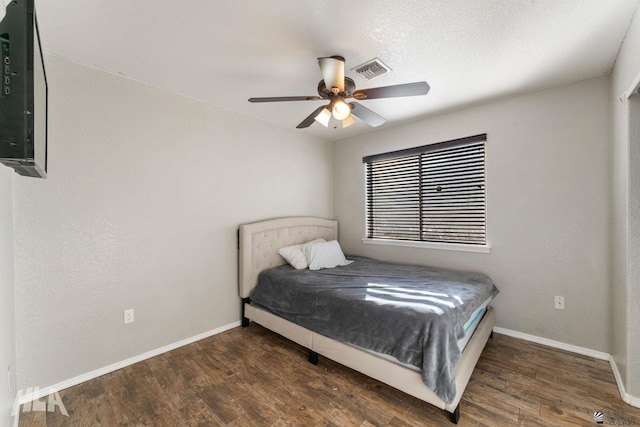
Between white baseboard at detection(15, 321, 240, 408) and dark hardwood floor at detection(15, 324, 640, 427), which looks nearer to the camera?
dark hardwood floor at detection(15, 324, 640, 427)

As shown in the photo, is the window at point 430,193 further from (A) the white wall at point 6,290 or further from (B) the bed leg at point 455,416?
(A) the white wall at point 6,290

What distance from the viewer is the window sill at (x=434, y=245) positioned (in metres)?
2.90

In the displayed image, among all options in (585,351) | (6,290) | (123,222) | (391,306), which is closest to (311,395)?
(391,306)

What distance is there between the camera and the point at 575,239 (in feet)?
7.93

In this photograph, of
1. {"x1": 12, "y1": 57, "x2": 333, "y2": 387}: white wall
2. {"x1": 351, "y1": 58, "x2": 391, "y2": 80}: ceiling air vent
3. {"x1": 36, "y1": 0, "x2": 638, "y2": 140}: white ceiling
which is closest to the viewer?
{"x1": 36, "y1": 0, "x2": 638, "y2": 140}: white ceiling

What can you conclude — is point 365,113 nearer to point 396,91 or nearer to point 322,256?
point 396,91

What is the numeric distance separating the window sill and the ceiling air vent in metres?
2.03

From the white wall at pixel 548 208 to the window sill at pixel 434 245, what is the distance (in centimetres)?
7

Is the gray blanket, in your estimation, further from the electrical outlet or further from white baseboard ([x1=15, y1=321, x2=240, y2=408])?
the electrical outlet

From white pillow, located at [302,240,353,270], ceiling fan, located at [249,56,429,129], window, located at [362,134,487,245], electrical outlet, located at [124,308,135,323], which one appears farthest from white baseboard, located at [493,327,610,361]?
electrical outlet, located at [124,308,135,323]

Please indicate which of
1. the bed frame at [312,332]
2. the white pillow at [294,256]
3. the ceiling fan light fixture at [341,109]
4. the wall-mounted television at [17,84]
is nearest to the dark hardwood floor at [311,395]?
the bed frame at [312,332]

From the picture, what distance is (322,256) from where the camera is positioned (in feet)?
10.5

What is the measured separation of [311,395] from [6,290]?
1.96 metres

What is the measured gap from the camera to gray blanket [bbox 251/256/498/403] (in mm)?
1643
